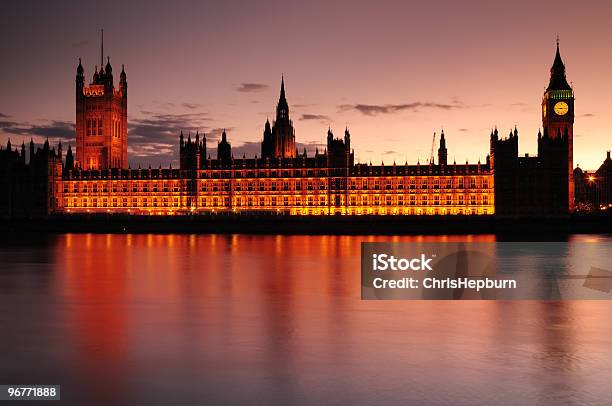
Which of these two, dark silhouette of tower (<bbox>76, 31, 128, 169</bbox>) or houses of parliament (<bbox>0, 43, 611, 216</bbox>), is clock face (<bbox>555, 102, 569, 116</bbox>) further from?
dark silhouette of tower (<bbox>76, 31, 128, 169</bbox>)

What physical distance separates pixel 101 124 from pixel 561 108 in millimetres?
72446

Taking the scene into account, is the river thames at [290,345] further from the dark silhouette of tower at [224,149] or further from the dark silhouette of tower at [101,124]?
the dark silhouette of tower at [101,124]

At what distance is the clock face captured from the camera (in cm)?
10819

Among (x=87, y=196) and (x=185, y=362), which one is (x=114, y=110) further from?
(x=185, y=362)

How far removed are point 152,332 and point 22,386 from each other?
17.4ft

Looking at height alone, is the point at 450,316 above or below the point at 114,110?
below

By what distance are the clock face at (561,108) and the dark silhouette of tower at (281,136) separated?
41.3m

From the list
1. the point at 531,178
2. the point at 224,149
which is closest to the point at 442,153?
the point at 531,178

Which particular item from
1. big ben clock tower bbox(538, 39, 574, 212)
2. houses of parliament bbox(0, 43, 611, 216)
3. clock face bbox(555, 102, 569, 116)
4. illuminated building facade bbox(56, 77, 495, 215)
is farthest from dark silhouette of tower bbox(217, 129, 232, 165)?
clock face bbox(555, 102, 569, 116)

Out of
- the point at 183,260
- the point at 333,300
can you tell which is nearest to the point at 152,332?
the point at 333,300

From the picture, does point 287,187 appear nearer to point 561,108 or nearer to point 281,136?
point 281,136

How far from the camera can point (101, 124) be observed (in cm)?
11256

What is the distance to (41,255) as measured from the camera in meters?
42.7

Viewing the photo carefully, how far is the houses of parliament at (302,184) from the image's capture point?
87.6 meters
